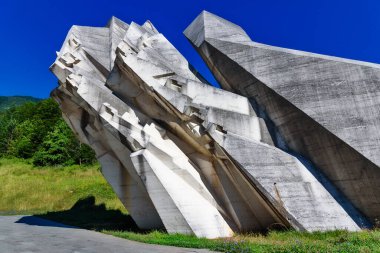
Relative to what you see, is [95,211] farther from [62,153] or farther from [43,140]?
[43,140]

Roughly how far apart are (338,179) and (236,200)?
3485 mm

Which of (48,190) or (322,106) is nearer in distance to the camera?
(322,106)

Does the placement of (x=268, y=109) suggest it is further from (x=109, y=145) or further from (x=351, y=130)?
(x=109, y=145)

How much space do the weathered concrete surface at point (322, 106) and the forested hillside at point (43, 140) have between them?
116ft

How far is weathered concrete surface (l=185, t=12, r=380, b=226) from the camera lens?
33.8ft

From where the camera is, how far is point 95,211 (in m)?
23.8

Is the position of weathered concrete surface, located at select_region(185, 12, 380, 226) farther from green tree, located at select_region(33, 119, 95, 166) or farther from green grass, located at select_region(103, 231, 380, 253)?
green tree, located at select_region(33, 119, 95, 166)

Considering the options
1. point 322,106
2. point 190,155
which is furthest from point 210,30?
point 322,106

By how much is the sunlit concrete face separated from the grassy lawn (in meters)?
0.87

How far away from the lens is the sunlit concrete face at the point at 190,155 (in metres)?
10.2

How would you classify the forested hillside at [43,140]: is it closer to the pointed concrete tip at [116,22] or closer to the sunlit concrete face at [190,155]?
the pointed concrete tip at [116,22]

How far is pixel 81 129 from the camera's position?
15.7 meters

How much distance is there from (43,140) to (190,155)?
41.9 m

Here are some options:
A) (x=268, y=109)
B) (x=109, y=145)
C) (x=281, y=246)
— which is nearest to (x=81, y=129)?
(x=109, y=145)
